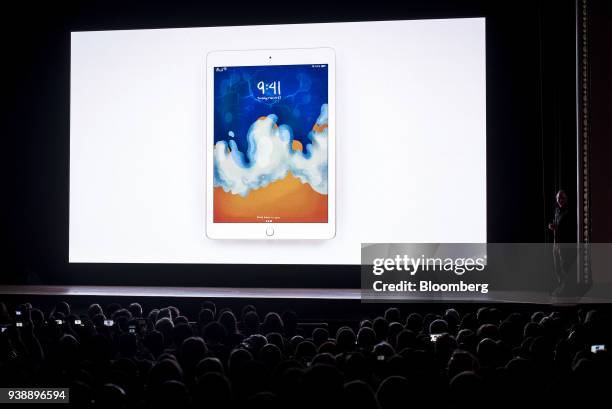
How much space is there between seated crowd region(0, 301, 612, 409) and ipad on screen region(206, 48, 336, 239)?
3150mm

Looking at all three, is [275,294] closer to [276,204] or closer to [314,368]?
[276,204]

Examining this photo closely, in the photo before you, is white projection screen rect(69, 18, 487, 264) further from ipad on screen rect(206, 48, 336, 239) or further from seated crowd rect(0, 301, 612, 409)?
seated crowd rect(0, 301, 612, 409)

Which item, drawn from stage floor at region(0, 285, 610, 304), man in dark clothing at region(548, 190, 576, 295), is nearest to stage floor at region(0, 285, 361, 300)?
stage floor at region(0, 285, 610, 304)

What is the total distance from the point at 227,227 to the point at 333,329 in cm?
195

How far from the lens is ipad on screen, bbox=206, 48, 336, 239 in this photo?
7410 mm

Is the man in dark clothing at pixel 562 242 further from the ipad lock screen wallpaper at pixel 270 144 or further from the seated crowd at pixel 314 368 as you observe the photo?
the ipad lock screen wallpaper at pixel 270 144

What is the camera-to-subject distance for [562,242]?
6.98m

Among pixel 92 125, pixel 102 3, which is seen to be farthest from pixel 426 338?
pixel 102 3

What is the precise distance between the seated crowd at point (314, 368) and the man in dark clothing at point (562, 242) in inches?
90.6

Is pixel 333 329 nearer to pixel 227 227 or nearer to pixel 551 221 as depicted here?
pixel 227 227

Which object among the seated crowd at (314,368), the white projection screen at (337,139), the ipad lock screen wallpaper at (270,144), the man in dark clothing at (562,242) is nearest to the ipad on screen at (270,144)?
the ipad lock screen wallpaper at (270,144)

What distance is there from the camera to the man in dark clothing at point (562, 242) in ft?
21.8

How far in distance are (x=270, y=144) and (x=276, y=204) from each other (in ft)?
2.20

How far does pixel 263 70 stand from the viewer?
746 cm
